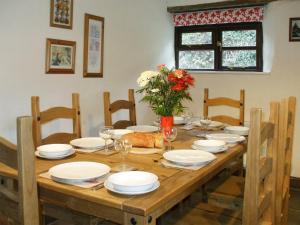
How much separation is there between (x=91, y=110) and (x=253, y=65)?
78.3 inches

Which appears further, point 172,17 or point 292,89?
point 172,17

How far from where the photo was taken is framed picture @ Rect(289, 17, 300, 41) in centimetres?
362

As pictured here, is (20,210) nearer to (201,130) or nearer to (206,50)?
(201,130)

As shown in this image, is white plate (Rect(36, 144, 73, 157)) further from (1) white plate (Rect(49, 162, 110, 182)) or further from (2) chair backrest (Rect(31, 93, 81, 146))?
(2) chair backrest (Rect(31, 93, 81, 146))

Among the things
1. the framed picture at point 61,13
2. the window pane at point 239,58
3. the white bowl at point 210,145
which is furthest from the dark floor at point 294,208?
the framed picture at point 61,13

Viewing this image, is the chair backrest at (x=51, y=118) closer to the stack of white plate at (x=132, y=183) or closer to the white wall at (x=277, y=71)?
the stack of white plate at (x=132, y=183)

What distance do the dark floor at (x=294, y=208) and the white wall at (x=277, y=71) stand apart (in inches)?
10.5

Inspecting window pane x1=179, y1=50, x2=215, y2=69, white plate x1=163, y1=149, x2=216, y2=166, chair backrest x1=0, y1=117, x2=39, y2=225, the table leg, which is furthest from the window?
chair backrest x1=0, y1=117, x2=39, y2=225

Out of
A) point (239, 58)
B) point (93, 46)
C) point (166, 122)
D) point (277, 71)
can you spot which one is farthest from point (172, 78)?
point (239, 58)

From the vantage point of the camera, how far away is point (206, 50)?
431 centimetres

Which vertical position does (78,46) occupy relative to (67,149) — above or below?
above

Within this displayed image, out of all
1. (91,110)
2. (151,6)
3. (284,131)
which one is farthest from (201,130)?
(151,6)

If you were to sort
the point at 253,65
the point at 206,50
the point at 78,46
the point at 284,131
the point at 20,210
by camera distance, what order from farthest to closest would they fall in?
1. the point at 206,50
2. the point at 253,65
3. the point at 78,46
4. the point at 284,131
5. the point at 20,210

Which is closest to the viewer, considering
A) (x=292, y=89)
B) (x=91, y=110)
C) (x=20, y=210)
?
(x=20, y=210)
